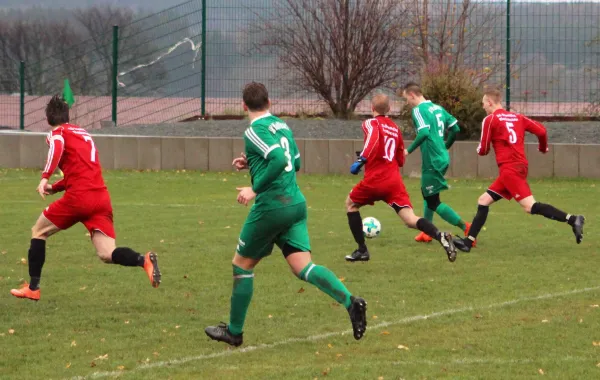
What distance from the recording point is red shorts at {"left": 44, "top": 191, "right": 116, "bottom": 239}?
337 inches

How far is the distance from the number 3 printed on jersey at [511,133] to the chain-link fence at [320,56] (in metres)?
11.2

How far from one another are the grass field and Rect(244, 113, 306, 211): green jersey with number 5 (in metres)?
0.97

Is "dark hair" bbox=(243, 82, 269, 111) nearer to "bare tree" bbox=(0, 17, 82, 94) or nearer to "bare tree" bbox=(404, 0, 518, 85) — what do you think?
"bare tree" bbox=(404, 0, 518, 85)

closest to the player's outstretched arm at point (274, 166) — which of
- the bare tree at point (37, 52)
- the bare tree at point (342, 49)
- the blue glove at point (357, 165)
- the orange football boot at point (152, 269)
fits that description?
the orange football boot at point (152, 269)

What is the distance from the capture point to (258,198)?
287 inches

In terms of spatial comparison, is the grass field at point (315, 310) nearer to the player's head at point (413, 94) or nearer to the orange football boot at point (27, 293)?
the orange football boot at point (27, 293)

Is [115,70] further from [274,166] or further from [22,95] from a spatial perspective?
[274,166]

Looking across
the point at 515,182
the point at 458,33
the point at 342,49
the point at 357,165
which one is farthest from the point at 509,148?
the point at 342,49

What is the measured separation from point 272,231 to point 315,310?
145 centimetres

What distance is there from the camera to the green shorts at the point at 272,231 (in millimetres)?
7227

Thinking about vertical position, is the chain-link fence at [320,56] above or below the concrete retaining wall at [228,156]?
above

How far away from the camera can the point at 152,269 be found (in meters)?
8.15

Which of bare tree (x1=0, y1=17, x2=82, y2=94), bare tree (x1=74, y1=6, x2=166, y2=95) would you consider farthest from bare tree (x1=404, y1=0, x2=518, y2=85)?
bare tree (x1=0, y1=17, x2=82, y2=94)

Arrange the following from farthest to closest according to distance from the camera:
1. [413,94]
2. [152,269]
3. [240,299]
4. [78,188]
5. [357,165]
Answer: [413,94] → [357,165] → [78,188] → [152,269] → [240,299]
